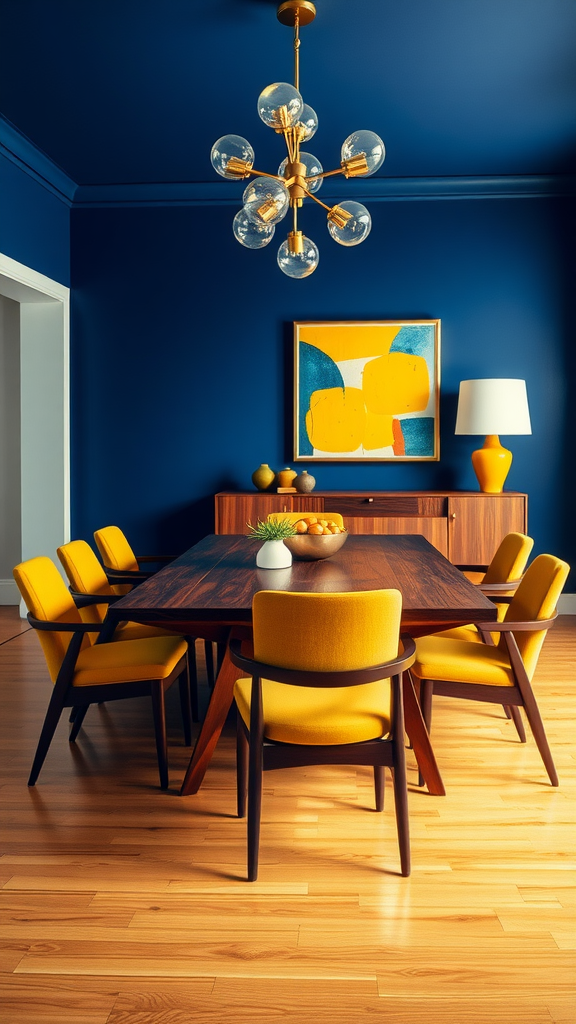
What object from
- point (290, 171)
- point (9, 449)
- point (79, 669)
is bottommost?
point (79, 669)

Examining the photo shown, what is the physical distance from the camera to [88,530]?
20.0ft

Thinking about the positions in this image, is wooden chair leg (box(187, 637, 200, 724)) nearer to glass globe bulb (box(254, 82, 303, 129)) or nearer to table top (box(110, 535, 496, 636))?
table top (box(110, 535, 496, 636))

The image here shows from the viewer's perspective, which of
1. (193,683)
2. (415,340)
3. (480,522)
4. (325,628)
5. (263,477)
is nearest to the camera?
(325,628)

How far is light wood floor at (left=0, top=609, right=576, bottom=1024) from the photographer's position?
1.79 metres

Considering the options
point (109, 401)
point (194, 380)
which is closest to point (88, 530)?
point (109, 401)

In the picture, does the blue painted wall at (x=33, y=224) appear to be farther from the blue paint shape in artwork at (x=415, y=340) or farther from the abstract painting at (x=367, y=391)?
the blue paint shape in artwork at (x=415, y=340)

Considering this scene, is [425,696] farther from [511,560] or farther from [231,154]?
[231,154]

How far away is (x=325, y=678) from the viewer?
2.18 m

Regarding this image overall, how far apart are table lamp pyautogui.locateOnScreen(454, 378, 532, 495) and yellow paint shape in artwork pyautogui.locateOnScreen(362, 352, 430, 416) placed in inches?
15.6

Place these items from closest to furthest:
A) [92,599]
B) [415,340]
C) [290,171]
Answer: [290,171] → [92,599] → [415,340]

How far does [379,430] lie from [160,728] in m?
3.44

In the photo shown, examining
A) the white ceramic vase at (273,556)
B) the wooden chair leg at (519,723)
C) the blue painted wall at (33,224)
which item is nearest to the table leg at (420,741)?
the wooden chair leg at (519,723)

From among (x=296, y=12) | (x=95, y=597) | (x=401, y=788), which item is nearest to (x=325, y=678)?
(x=401, y=788)

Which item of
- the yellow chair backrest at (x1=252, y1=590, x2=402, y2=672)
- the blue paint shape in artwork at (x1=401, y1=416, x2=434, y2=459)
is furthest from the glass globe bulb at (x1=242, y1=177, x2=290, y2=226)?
the blue paint shape in artwork at (x1=401, y1=416, x2=434, y2=459)
